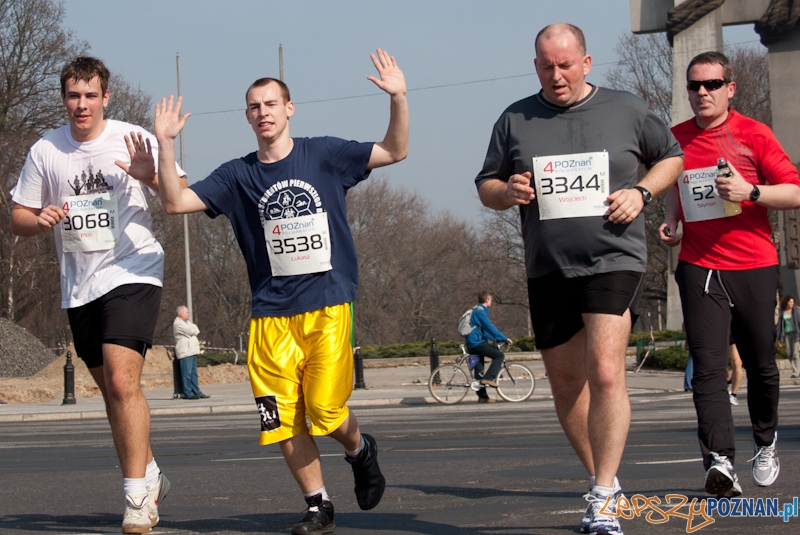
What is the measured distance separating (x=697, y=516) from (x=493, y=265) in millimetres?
61376

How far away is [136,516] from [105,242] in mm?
1364

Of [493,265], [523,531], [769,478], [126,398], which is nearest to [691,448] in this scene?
[769,478]

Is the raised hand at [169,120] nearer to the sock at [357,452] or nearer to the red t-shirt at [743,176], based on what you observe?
the sock at [357,452]

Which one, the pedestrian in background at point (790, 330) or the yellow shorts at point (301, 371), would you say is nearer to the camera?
the yellow shorts at point (301, 371)

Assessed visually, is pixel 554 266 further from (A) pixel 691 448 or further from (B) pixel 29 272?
(B) pixel 29 272

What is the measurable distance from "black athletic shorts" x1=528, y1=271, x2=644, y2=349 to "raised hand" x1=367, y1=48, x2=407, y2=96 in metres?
1.13

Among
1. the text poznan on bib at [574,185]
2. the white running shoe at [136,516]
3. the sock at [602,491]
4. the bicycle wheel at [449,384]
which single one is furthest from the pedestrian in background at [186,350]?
the sock at [602,491]

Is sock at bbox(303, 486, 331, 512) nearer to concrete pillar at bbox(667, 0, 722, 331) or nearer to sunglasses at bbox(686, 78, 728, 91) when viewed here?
sunglasses at bbox(686, 78, 728, 91)

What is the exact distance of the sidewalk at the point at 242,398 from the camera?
66.2 ft

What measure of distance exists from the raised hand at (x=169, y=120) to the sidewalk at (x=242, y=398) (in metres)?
14.8

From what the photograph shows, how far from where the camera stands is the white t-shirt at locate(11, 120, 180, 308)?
5.51 m

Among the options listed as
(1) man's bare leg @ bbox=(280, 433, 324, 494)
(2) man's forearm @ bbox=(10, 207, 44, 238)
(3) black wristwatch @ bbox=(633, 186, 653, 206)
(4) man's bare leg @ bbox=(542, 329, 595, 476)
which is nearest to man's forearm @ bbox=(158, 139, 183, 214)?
(2) man's forearm @ bbox=(10, 207, 44, 238)

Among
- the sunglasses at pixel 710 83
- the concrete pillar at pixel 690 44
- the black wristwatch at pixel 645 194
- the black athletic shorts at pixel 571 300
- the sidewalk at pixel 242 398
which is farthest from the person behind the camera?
the concrete pillar at pixel 690 44

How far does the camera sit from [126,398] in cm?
537
